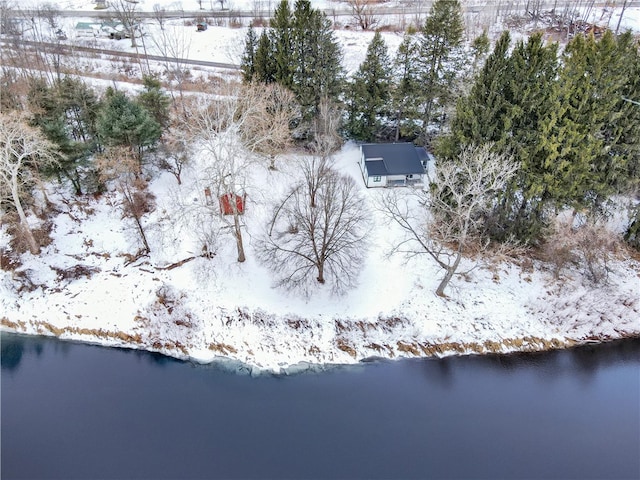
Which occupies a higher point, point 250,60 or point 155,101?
point 250,60

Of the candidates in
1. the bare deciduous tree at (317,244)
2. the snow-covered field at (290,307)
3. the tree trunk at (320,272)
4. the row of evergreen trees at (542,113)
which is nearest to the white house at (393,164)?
the bare deciduous tree at (317,244)

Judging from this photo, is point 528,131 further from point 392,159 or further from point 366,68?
point 366,68

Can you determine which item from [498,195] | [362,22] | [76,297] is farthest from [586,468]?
[362,22]

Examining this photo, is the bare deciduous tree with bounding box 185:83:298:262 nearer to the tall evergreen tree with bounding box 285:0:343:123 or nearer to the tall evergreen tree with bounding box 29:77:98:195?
the tall evergreen tree with bounding box 285:0:343:123

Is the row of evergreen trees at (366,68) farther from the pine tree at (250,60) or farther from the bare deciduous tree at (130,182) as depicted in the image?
the bare deciduous tree at (130,182)

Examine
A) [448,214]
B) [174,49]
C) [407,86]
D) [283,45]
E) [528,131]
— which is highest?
[283,45]

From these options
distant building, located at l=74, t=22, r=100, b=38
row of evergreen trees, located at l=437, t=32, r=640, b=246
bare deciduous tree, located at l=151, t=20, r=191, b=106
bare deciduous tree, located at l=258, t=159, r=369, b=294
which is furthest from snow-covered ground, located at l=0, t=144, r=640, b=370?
distant building, located at l=74, t=22, r=100, b=38

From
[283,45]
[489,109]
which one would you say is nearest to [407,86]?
[283,45]

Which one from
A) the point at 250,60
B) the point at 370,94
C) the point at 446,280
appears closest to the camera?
the point at 446,280
